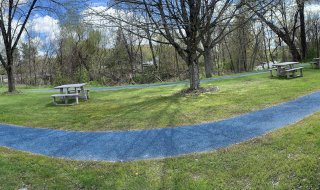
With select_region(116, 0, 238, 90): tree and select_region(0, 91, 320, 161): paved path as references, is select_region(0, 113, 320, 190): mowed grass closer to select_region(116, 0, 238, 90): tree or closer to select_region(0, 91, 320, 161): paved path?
select_region(0, 91, 320, 161): paved path

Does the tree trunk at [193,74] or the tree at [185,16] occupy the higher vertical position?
the tree at [185,16]

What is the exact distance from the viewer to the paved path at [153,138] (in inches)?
212

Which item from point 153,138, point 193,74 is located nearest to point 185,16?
point 193,74

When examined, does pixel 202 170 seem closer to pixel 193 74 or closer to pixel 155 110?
pixel 155 110

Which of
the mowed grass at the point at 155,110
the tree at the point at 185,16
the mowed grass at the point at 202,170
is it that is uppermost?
the tree at the point at 185,16

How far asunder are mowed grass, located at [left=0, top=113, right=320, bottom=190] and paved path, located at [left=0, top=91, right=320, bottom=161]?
376 mm

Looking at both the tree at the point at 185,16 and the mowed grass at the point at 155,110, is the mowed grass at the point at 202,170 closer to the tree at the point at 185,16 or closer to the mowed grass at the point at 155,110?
the mowed grass at the point at 155,110

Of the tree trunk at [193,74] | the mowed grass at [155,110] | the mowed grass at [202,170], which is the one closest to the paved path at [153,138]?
the mowed grass at [202,170]

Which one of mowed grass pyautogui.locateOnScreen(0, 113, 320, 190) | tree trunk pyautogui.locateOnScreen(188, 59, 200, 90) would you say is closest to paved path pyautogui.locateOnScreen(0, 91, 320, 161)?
mowed grass pyautogui.locateOnScreen(0, 113, 320, 190)

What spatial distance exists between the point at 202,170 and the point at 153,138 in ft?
6.51

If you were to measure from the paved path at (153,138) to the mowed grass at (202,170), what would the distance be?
Answer: 0.38 m

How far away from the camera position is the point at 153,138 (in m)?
6.18

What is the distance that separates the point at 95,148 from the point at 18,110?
21.2ft

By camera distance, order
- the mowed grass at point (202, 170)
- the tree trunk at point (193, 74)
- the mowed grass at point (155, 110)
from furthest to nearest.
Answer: the tree trunk at point (193, 74) < the mowed grass at point (155, 110) < the mowed grass at point (202, 170)
